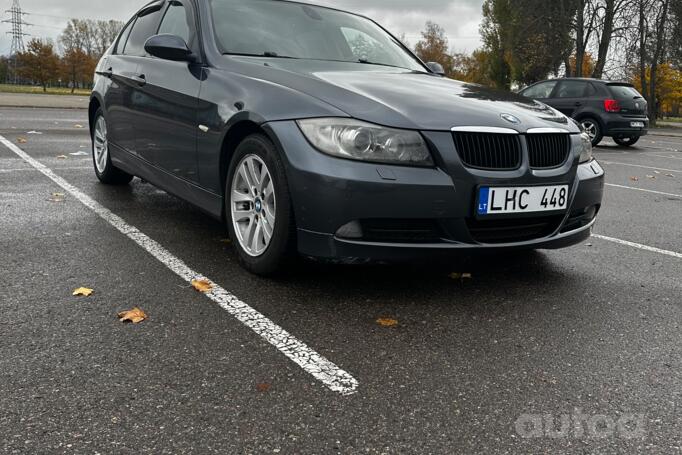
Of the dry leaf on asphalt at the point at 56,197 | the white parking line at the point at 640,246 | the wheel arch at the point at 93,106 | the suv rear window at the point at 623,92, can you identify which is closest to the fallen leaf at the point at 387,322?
the white parking line at the point at 640,246

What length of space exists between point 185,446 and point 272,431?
10.2 inches

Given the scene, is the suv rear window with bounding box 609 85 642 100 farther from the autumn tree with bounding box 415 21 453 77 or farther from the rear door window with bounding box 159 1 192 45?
the autumn tree with bounding box 415 21 453 77

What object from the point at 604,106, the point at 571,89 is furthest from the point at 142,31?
the point at 571,89

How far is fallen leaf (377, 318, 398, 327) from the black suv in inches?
515

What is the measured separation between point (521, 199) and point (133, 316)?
1869 mm

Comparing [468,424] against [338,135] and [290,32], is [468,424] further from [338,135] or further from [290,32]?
[290,32]

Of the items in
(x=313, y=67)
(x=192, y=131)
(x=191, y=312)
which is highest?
(x=313, y=67)

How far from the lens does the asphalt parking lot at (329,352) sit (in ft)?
6.56

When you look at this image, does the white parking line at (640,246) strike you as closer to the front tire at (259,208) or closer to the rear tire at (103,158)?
the front tire at (259,208)

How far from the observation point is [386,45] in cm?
488

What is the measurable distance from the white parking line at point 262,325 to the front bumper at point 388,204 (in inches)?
16.9

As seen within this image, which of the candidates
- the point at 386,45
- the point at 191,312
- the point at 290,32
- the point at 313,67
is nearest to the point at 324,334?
the point at 191,312

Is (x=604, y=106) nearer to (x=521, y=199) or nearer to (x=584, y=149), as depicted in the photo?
(x=584, y=149)

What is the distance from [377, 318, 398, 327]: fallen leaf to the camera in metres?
2.90
